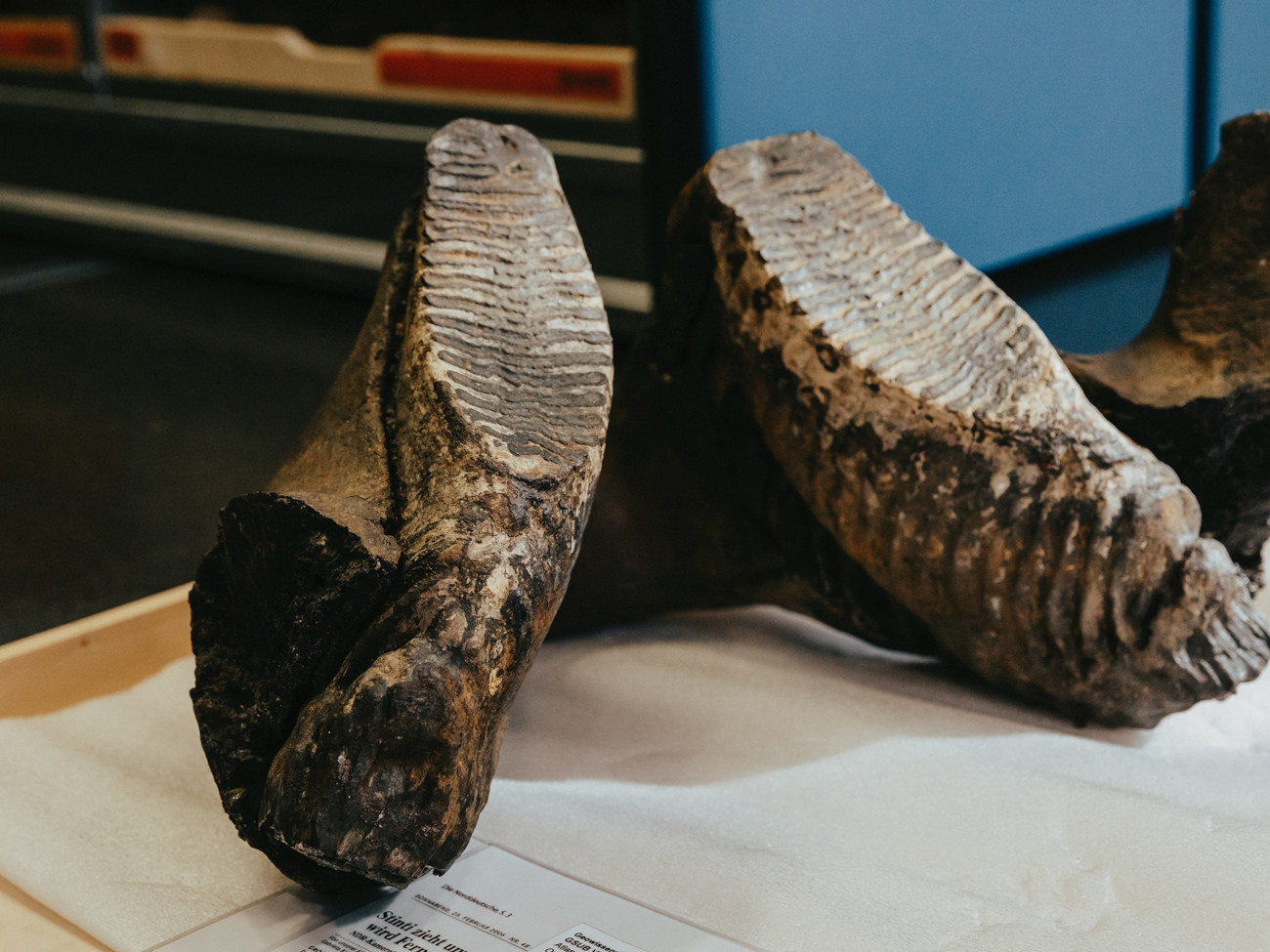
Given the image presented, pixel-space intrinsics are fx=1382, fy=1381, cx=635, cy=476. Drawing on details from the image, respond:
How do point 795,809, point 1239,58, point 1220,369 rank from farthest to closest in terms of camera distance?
1. point 1239,58
2. point 1220,369
3. point 795,809

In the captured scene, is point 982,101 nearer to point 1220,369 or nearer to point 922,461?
point 1220,369

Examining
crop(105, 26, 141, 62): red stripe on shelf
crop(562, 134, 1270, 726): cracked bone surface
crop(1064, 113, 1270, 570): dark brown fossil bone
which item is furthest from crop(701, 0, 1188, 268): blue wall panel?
crop(105, 26, 141, 62): red stripe on shelf

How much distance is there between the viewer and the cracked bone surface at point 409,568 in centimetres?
83

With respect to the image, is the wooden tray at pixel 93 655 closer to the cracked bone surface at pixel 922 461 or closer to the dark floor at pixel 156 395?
the dark floor at pixel 156 395

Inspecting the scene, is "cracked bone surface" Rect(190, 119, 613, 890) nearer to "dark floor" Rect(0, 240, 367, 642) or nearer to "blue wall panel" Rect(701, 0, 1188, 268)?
"blue wall panel" Rect(701, 0, 1188, 268)

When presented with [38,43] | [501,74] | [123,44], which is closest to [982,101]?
[501,74]

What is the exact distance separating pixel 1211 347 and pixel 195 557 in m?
1.28

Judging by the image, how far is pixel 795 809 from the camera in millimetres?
1100

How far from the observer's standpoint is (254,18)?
3.25 meters

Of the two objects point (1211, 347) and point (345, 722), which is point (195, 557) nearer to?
point (345, 722)

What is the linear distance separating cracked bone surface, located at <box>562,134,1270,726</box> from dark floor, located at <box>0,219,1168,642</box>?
0.83 metres

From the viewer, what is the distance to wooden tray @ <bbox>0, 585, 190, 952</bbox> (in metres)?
1.33

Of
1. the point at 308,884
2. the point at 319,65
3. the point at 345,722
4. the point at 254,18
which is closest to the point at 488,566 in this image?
the point at 345,722

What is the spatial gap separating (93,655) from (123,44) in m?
2.51
